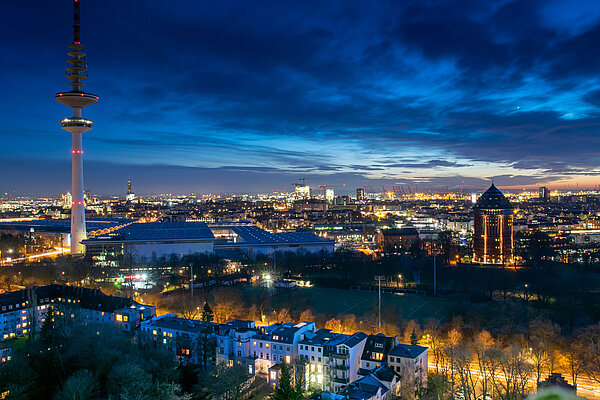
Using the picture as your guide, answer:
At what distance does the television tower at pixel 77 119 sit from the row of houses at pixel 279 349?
16953 mm

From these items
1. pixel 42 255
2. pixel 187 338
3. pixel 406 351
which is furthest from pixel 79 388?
pixel 42 255

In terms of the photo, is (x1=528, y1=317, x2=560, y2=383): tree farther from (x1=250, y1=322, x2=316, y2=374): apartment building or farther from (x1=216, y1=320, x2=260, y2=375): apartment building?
(x1=216, y1=320, x2=260, y2=375): apartment building

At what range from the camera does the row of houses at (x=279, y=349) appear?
11.0 m

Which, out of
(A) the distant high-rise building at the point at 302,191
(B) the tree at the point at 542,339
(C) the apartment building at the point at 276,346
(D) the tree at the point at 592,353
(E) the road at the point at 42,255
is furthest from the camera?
(A) the distant high-rise building at the point at 302,191

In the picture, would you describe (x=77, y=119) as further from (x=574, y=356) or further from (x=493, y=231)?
(x=574, y=356)

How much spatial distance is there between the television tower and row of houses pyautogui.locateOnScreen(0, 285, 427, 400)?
667 inches

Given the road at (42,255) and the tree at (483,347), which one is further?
the road at (42,255)

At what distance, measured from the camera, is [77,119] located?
3131cm

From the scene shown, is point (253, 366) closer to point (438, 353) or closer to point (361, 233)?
point (438, 353)

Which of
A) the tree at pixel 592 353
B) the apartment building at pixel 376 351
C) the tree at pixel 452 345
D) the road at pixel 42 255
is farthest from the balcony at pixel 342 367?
the road at pixel 42 255

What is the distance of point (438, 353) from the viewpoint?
1277 cm

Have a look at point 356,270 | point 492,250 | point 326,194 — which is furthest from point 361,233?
point 326,194

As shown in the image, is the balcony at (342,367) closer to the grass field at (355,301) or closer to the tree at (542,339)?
the tree at (542,339)

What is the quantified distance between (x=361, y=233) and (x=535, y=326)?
31.4m
